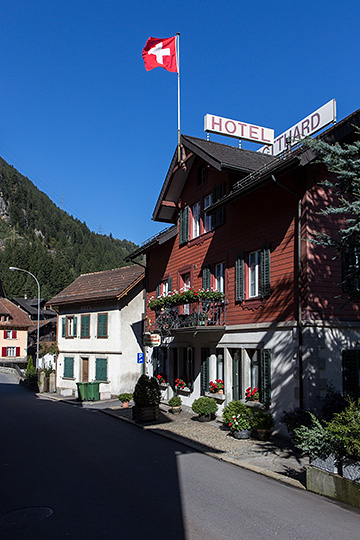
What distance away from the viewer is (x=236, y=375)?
17.4m

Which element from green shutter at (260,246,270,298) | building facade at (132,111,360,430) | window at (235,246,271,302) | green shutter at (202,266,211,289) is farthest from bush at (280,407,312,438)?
green shutter at (202,266,211,289)

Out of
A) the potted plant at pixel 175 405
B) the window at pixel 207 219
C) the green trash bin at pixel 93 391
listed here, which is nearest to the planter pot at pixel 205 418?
the potted plant at pixel 175 405

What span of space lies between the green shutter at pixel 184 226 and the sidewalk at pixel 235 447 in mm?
7151

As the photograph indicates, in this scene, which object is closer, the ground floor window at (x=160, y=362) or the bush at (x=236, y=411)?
the bush at (x=236, y=411)

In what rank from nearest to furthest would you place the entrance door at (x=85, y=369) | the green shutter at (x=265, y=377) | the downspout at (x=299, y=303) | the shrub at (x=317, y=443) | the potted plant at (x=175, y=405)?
1. the shrub at (x=317, y=443)
2. the downspout at (x=299, y=303)
3. the green shutter at (x=265, y=377)
4. the potted plant at (x=175, y=405)
5. the entrance door at (x=85, y=369)

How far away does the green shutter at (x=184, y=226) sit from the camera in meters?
21.8

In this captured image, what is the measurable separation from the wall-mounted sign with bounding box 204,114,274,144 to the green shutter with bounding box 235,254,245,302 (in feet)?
35.2

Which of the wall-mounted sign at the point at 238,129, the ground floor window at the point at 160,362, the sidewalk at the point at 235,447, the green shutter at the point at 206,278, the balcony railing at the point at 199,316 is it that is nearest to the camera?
the sidewalk at the point at 235,447

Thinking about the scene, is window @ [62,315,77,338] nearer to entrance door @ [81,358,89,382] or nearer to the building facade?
entrance door @ [81,358,89,382]

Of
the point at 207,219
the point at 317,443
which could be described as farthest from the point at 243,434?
the point at 207,219

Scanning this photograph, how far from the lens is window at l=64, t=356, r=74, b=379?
110ft

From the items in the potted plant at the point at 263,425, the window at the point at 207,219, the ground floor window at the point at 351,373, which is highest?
the window at the point at 207,219

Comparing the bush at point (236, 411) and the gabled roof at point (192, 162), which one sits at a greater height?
the gabled roof at point (192, 162)

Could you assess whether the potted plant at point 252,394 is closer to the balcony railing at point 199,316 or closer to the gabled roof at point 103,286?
the balcony railing at point 199,316
